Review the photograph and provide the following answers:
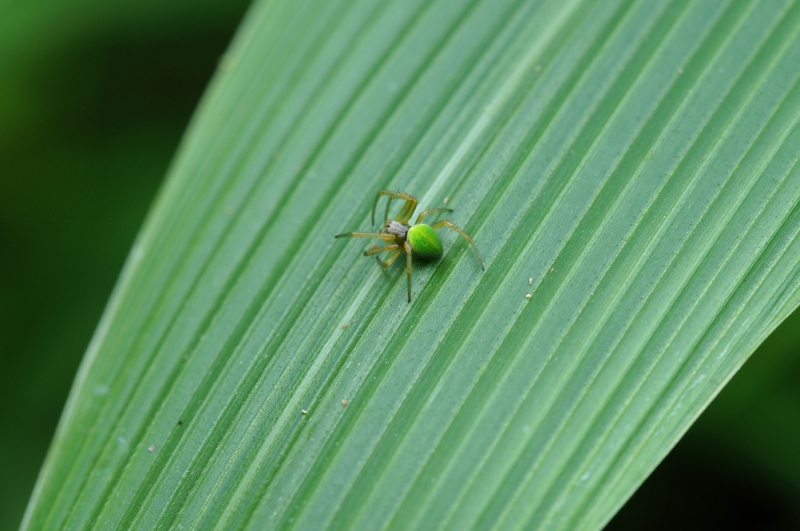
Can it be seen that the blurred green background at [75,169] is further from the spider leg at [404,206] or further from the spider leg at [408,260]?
the spider leg at [404,206]

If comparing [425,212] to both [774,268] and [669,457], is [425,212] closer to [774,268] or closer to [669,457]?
[774,268]

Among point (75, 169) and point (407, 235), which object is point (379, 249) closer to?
point (407, 235)

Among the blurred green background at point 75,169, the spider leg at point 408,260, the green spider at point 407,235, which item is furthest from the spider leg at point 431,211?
the blurred green background at point 75,169

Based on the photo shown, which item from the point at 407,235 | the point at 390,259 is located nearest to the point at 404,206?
the point at 407,235

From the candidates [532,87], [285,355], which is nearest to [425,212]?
[532,87]

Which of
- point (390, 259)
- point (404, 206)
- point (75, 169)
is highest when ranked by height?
point (404, 206)

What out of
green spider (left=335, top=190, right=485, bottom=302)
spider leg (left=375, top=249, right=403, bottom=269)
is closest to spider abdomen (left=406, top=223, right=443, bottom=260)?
green spider (left=335, top=190, right=485, bottom=302)
